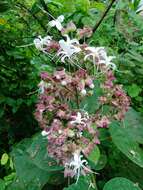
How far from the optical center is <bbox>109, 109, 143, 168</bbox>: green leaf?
172 centimetres

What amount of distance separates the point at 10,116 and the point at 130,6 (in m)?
0.84

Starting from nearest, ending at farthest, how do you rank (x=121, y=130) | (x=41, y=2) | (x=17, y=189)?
(x=121, y=130) → (x=17, y=189) → (x=41, y=2)

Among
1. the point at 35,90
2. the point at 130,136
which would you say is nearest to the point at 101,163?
the point at 130,136

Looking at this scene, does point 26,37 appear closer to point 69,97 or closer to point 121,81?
point 121,81

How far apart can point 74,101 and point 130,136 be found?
0.97 ft

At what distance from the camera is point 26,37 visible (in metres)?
2.31

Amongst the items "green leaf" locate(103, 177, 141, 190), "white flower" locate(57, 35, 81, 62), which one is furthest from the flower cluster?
"green leaf" locate(103, 177, 141, 190)

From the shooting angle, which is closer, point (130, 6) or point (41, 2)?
point (41, 2)

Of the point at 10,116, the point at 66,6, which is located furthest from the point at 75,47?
the point at 10,116

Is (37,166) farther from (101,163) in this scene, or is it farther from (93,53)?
(93,53)

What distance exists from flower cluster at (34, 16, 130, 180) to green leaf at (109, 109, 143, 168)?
0.17m

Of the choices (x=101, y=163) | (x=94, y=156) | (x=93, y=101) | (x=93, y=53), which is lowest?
(x=101, y=163)

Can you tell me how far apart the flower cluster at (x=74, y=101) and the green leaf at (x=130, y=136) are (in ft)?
0.56

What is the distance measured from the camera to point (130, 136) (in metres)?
1.79
